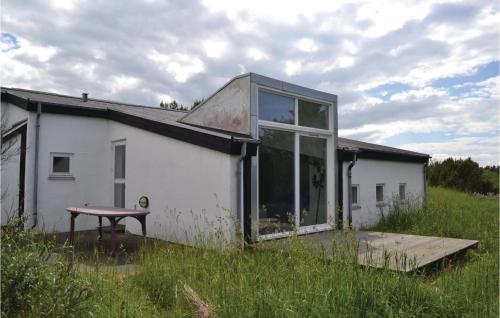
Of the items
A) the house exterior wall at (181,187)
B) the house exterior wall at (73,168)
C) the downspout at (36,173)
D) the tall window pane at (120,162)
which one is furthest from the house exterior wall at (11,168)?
the house exterior wall at (181,187)

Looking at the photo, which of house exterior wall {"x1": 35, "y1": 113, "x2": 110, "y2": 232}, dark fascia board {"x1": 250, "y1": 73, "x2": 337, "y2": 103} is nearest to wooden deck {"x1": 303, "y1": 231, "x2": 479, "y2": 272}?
dark fascia board {"x1": 250, "y1": 73, "x2": 337, "y2": 103}

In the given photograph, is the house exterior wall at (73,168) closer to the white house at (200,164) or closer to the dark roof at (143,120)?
the white house at (200,164)

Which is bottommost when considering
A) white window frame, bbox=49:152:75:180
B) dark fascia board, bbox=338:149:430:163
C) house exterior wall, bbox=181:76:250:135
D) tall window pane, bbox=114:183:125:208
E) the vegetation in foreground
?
the vegetation in foreground

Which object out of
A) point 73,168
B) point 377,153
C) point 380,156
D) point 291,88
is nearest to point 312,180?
point 291,88

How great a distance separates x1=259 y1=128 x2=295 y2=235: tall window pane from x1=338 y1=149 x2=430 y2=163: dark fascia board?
1898mm

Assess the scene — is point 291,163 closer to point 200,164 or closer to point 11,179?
point 200,164

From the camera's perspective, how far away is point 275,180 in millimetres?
8297

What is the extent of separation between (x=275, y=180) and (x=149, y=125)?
9.88 feet

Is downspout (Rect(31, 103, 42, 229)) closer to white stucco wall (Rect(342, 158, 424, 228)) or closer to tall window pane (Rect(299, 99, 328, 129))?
tall window pane (Rect(299, 99, 328, 129))

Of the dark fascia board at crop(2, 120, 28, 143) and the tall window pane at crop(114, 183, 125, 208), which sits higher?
the dark fascia board at crop(2, 120, 28, 143)

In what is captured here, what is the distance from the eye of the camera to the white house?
7.39 meters

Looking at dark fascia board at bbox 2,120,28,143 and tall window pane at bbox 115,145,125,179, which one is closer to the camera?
dark fascia board at bbox 2,120,28,143

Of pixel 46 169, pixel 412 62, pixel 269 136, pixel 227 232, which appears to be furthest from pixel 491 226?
pixel 46 169

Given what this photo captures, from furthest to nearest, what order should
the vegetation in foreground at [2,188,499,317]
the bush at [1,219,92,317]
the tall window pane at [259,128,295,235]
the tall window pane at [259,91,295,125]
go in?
the tall window pane at [259,91,295,125], the tall window pane at [259,128,295,235], the vegetation in foreground at [2,188,499,317], the bush at [1,219,92,317]
